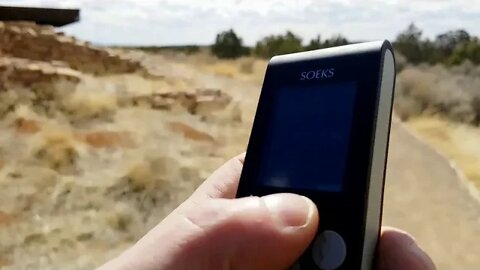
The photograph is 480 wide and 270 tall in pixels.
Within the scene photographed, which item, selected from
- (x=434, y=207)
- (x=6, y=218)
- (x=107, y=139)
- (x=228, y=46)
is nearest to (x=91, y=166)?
(x=107, y=139)

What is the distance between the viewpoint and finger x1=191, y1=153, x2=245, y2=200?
0.88 metres

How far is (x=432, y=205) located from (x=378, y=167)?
3348mm

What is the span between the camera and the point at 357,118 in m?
0.75

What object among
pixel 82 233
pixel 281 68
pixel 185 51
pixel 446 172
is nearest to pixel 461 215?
pixel 446 172

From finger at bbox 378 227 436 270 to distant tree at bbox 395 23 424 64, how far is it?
10.3 metres

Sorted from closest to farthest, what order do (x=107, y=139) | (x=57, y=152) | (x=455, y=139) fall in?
(x=57, y=152) < (x=107, y=139) < (x=455, y=139)

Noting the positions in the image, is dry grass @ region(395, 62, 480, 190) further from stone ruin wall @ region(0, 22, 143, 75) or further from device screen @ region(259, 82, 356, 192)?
device screen @ region(259, 82, 356, 192)

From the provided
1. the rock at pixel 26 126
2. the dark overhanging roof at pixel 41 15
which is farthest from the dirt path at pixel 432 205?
the dark overhanging roof at pixel 41 15

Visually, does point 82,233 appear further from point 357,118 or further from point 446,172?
point 446,172

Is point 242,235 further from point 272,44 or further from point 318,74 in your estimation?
point 272,44

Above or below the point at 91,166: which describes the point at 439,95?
below

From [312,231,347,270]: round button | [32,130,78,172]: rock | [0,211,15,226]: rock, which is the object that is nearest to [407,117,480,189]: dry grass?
[32,130,78,172]: rock

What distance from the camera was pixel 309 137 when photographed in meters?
0.79

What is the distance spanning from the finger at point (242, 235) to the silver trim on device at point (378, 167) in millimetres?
53
